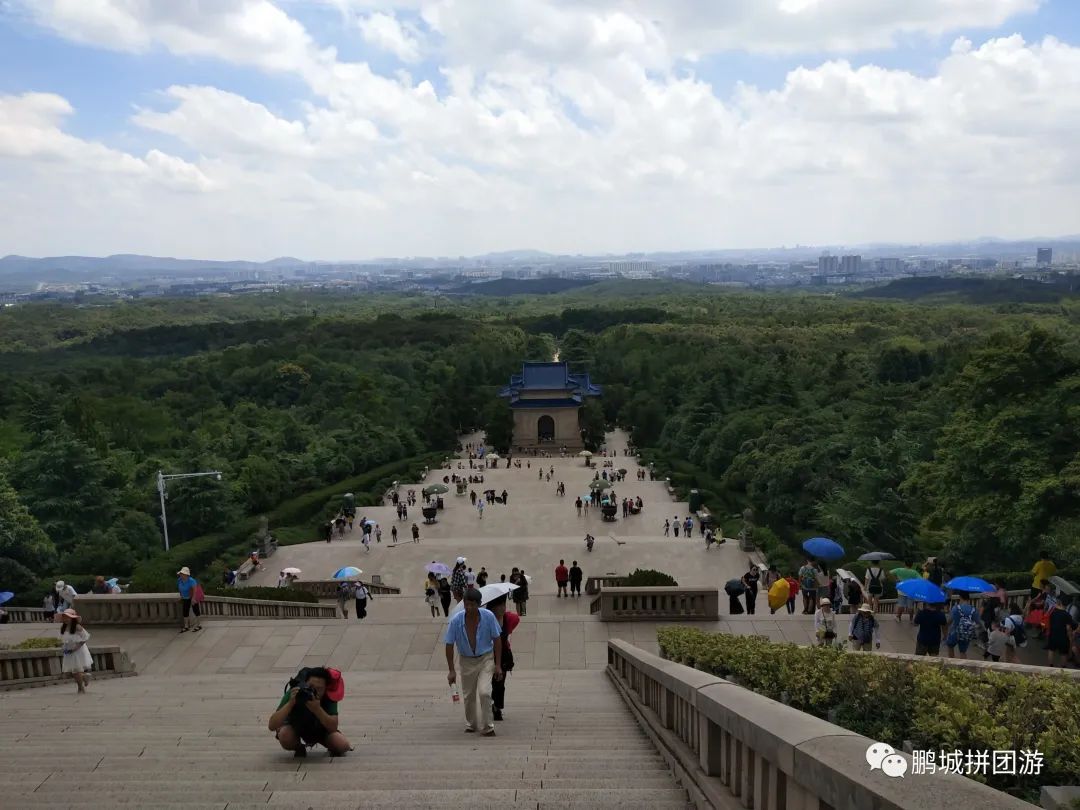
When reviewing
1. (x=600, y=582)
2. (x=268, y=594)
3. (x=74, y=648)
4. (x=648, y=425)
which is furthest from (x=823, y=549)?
(x=648, y=425)

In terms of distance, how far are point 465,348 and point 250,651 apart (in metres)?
66.0

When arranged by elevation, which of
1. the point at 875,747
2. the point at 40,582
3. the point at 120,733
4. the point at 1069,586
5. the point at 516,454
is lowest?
the point at 516,454

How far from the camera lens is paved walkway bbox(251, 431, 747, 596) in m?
26.9

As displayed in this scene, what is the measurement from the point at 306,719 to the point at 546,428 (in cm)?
5132

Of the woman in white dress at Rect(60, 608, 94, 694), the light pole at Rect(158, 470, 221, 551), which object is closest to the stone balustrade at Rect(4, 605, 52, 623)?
the woman in white dress at Rect(60, 608, 94, 694)

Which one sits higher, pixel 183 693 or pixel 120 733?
pixel 120 733

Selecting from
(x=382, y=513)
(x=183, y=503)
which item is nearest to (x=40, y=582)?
(x=183, y=503)

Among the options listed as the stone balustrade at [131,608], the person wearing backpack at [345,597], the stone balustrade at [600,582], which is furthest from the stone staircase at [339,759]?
the stone balustrade at [600,582]

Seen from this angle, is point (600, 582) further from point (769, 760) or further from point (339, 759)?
point (769, 760)

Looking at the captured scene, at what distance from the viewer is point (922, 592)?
13531 millimetres

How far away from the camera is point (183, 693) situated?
33.7 feet

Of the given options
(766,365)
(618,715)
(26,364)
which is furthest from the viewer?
(26,364)

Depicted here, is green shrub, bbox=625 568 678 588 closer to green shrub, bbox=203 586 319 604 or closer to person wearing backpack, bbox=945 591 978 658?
person wearing backpack, bbox=945 591 978 658

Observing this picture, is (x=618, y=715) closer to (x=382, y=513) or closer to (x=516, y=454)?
(x=382, y=513)
